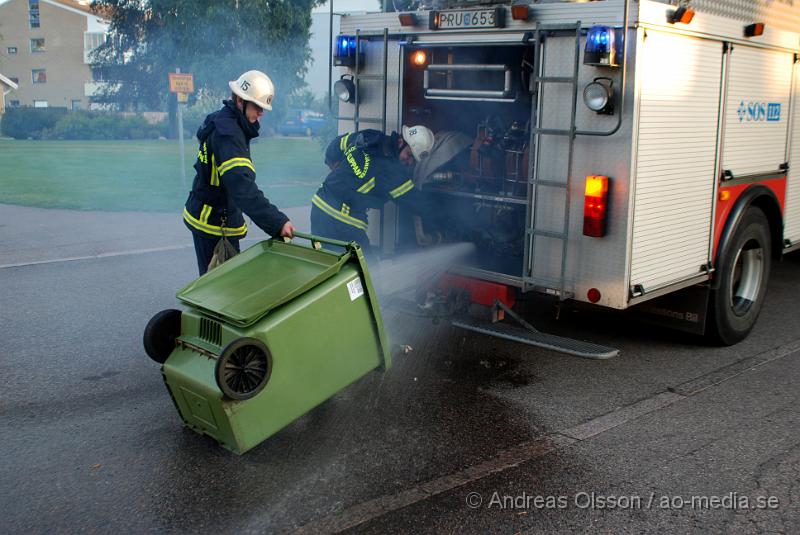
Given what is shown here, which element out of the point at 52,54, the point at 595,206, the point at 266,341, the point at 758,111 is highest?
the point at 52,54

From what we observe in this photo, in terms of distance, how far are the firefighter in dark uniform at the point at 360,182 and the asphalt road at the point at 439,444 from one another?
94cm

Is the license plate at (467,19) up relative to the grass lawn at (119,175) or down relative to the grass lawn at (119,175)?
up

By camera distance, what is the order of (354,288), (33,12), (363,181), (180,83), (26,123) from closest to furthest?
(354,288)
(363,181)
(180,83)
(26,123)
(33,12)

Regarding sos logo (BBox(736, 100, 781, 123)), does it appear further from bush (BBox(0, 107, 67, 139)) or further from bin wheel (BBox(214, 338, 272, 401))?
bush (BBox(0, 107, 67, 139))

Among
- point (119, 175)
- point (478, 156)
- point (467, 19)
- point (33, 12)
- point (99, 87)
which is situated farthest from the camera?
point (33, 12)

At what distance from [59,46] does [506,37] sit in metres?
53.7

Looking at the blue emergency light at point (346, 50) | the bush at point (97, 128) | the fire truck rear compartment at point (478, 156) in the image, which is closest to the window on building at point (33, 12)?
the bush at point (97, 128)

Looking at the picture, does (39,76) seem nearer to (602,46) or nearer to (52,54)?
(52,54)

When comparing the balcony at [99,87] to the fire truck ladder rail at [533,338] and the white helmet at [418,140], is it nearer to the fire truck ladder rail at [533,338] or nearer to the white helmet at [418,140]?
the white helmet at [418,140]

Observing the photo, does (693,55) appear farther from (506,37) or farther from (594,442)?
(594,442)

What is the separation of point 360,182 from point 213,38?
20686 millimetres

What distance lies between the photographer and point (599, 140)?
4750mm

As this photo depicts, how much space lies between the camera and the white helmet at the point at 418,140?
5777mm

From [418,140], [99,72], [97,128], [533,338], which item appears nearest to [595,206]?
[533,338]
